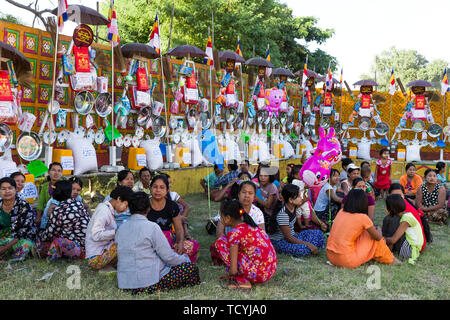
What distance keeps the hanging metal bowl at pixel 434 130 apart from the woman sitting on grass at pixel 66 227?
471 inches

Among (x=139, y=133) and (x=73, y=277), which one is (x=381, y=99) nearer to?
(x=139, y=133)

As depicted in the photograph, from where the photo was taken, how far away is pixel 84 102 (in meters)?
7.18

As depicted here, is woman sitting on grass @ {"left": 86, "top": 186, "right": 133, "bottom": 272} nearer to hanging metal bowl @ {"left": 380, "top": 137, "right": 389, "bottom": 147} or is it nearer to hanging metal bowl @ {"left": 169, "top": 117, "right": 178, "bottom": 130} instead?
hanging metal bowl @ {"left": 169, "top": 117, "right": 178, "bottom": 130}

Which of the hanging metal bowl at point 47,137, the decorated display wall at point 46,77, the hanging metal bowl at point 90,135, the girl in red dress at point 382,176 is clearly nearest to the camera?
the decorated display wall at point 46,77

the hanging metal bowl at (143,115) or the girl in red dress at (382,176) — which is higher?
the hanging metal bowl at (143,115)

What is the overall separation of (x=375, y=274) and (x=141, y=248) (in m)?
2.02

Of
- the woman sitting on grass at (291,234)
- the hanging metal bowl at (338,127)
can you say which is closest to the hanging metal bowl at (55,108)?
the woman sitting on grass at (291,234)

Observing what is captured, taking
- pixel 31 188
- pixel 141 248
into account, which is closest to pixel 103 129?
pixel 31 188

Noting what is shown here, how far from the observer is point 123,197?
3.76 meters

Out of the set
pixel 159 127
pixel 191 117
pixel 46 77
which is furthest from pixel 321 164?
pixel 191 117

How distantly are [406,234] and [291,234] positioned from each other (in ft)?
3.72

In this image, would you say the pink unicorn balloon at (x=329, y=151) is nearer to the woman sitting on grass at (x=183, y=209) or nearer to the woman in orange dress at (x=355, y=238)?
the woman in orange dress at (x=355, y=238)

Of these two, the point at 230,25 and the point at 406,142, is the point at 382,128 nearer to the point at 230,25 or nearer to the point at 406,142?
the point at 406,142

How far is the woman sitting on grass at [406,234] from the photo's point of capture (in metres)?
4.34
